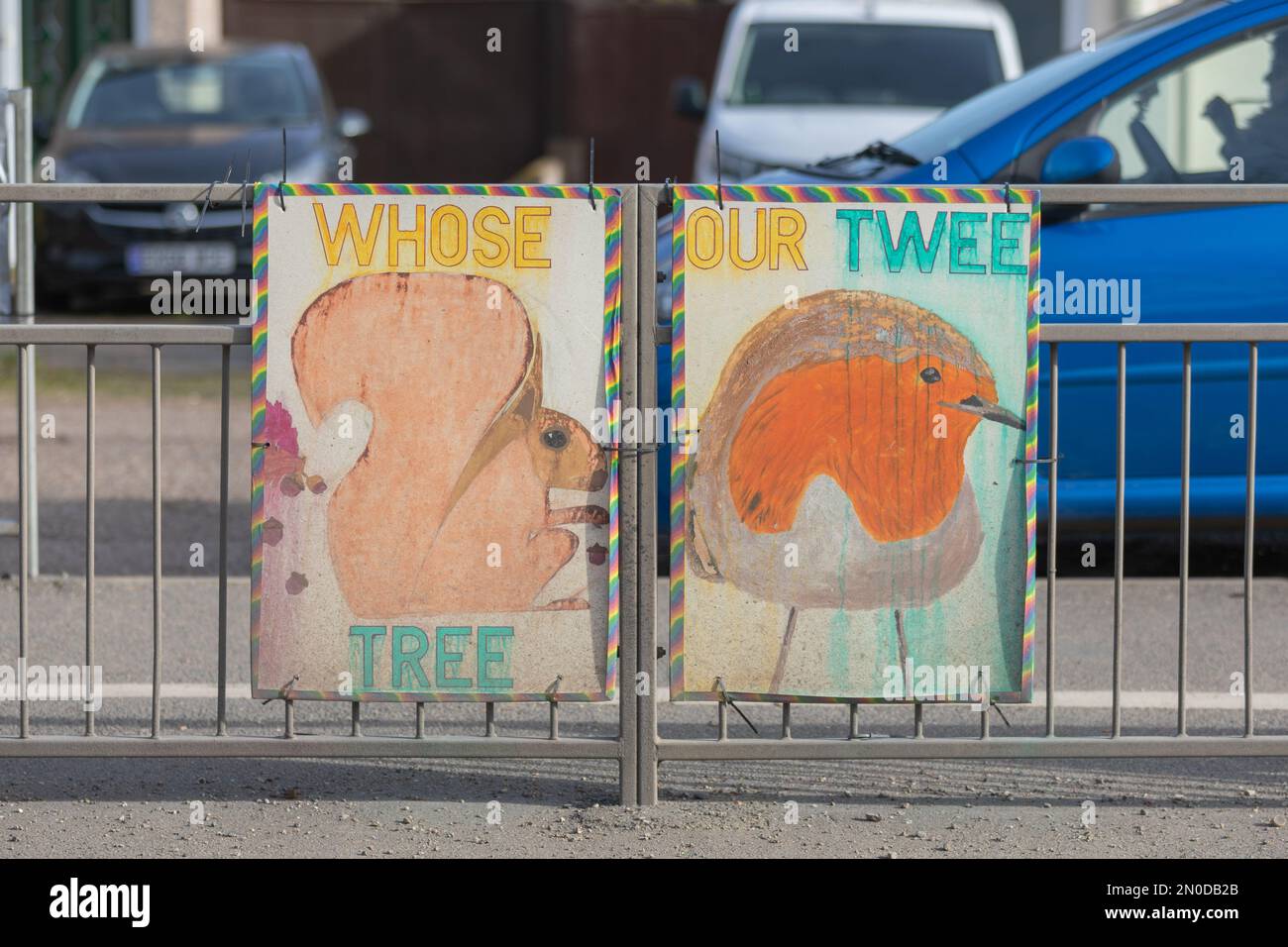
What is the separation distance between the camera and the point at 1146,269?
6.31 m

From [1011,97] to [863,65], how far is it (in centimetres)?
531

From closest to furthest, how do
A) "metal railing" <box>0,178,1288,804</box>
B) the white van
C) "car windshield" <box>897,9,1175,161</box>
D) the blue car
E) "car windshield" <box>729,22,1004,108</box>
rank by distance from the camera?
"metal railing" <box>0,178,1288,804</box>, the blue car, "car windshield" <box>897,9,1175,161</box>, the white van, "car windshield" <box>729,22,1004,108</box>

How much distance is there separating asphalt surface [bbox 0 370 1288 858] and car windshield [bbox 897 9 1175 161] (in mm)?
1761

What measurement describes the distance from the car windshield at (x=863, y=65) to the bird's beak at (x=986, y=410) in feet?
25.4

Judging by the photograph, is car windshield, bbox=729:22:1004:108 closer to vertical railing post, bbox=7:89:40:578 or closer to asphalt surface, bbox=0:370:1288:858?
vertical railing post, bbox=7:89:40:578

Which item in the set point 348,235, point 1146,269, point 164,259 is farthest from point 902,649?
point 164,259

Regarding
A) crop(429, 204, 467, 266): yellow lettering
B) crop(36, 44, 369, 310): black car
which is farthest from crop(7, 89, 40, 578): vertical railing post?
crop(36, 44, 369, 310): black car

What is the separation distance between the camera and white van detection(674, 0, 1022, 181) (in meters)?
11.5

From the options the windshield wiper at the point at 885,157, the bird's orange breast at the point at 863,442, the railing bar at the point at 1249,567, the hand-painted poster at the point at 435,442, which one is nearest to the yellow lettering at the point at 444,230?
the hand-painted poster at the point at 435,442

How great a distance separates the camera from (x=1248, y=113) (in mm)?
6930

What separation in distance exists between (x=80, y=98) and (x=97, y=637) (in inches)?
377

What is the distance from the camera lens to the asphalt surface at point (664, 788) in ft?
13.7

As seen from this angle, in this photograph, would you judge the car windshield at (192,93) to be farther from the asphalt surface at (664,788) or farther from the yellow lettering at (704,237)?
the yellow lettering at (704,237)

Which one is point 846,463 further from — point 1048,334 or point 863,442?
point 1048,334
